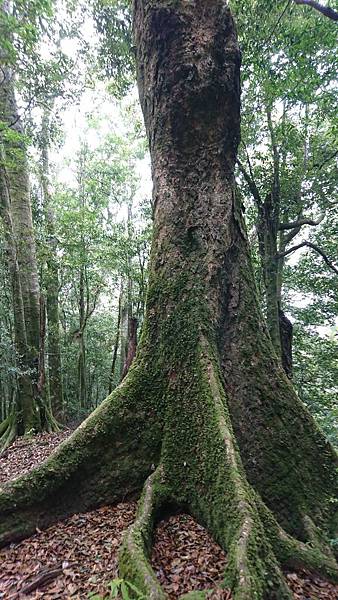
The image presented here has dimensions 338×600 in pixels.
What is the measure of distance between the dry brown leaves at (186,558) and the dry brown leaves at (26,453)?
3795mm

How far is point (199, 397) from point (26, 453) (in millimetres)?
5202

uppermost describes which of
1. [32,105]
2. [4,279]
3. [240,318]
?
[32,105]

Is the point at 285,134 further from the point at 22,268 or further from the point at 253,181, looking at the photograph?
the point at 22,268

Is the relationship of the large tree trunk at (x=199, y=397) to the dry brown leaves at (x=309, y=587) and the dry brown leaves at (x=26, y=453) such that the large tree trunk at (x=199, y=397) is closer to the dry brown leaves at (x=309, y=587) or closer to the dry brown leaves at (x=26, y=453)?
the dry brown leaves at (x=309, y=587)

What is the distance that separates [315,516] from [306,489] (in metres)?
0.23

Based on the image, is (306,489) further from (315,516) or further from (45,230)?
(45,230)

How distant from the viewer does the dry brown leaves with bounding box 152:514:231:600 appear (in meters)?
2.42

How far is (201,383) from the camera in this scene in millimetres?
3547

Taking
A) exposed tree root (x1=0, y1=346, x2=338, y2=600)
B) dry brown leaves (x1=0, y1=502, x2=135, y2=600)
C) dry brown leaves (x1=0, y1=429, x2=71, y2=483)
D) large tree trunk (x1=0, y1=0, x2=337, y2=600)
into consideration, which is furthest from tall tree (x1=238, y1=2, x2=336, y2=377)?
dry brown leaves (x1=0, y1=429, x2=71, y2=483)

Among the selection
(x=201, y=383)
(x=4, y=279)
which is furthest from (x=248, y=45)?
(x=4, y=279)

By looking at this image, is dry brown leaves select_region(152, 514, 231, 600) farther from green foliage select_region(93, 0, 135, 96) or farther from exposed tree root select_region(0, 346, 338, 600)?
green foliage select_region(93, 0, 135, 96)

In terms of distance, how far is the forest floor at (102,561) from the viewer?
2.49 meters

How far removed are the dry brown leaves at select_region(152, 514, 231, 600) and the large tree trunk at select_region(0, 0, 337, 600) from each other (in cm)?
10

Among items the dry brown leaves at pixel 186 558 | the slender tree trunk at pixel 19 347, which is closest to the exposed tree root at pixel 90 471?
the dry brown leaves at pixel 186 558
